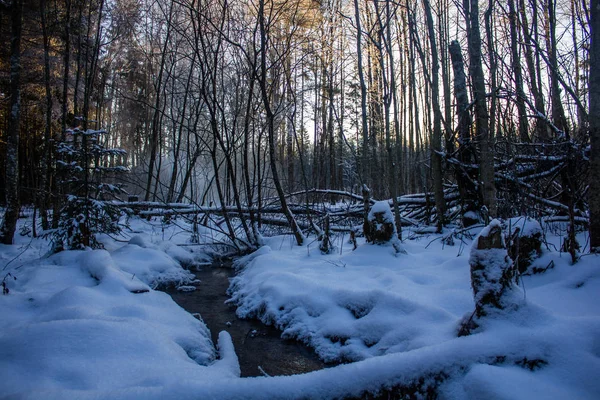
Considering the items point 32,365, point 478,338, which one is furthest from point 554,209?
point 32,365

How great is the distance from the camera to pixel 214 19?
6.97m

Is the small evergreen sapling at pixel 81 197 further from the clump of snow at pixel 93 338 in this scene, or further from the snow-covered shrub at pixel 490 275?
the snow-covered shrub at pixel 490 275

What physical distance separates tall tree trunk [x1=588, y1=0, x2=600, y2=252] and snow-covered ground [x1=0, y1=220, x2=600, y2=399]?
Answer: 28 centimetres

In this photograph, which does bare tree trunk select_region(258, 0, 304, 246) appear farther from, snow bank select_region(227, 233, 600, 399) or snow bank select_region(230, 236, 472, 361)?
snow bank select_region(230, 236, 472, 361)

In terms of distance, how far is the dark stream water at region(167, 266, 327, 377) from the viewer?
8.51 ft

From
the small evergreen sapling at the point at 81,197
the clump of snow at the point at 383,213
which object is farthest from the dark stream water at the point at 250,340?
the clump of snow at the point at 383,213

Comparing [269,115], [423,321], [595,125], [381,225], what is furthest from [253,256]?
[595,125]

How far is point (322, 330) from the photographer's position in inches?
114

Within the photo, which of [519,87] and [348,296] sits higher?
[519,87]

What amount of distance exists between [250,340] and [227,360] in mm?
627

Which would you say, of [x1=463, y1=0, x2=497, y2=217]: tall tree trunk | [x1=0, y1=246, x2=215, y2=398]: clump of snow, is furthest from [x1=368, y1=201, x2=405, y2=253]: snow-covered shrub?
[x1=0, y1=246, x2=215, y2=398]: clump of snow

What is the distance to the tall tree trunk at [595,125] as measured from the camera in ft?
8.86

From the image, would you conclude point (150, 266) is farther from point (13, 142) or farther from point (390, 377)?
point (390, 377)

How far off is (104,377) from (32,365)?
39 centimetres
